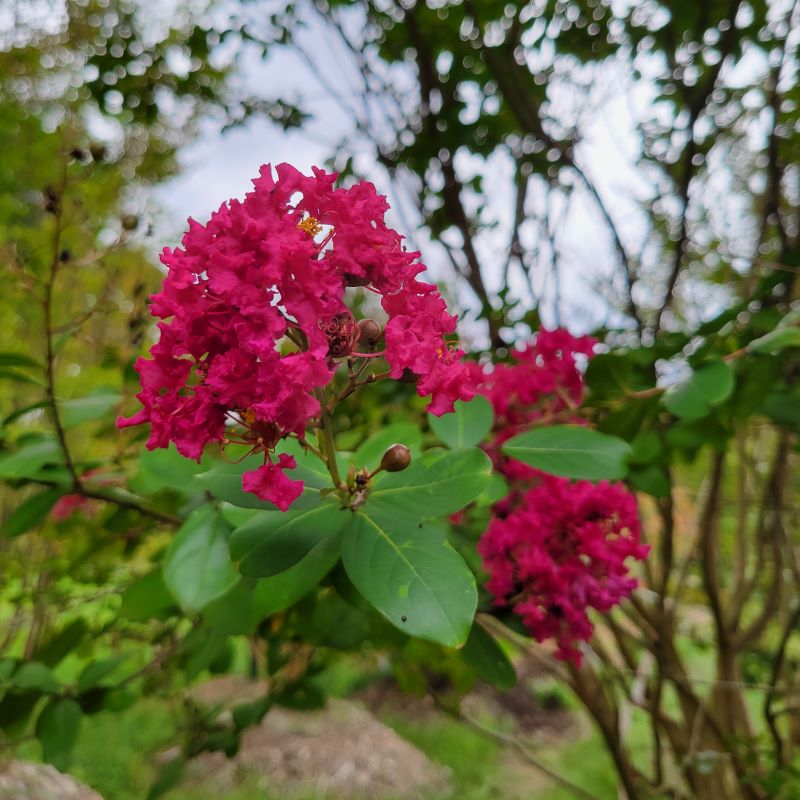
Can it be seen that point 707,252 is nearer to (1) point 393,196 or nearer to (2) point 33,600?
(1) point 393,196

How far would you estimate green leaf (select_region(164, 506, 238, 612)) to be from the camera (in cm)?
51

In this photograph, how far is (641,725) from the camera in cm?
305

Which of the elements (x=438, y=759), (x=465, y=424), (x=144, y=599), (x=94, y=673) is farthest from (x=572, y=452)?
(x=438, y=759)

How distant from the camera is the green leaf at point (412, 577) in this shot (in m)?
0.42

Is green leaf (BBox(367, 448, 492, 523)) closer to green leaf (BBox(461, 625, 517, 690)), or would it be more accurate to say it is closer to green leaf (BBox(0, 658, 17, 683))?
green leaf (BBox(461, 625, 517, 690))

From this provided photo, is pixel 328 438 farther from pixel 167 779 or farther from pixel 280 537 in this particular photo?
pixel 167 779

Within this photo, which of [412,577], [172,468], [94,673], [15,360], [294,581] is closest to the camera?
[412,577]

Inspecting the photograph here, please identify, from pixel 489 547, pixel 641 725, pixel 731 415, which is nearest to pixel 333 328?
pixel 489 547

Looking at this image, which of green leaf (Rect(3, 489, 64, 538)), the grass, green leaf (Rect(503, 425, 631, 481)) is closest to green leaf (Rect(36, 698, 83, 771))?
green leaf (Rect(3, 489, 64, 538))

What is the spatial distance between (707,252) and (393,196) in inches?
41.8

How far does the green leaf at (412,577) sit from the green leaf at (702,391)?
379 millimetres

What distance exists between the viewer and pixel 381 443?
69 cm

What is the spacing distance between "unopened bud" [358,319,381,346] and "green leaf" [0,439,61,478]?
0.45 m

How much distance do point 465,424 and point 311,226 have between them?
29 cm
